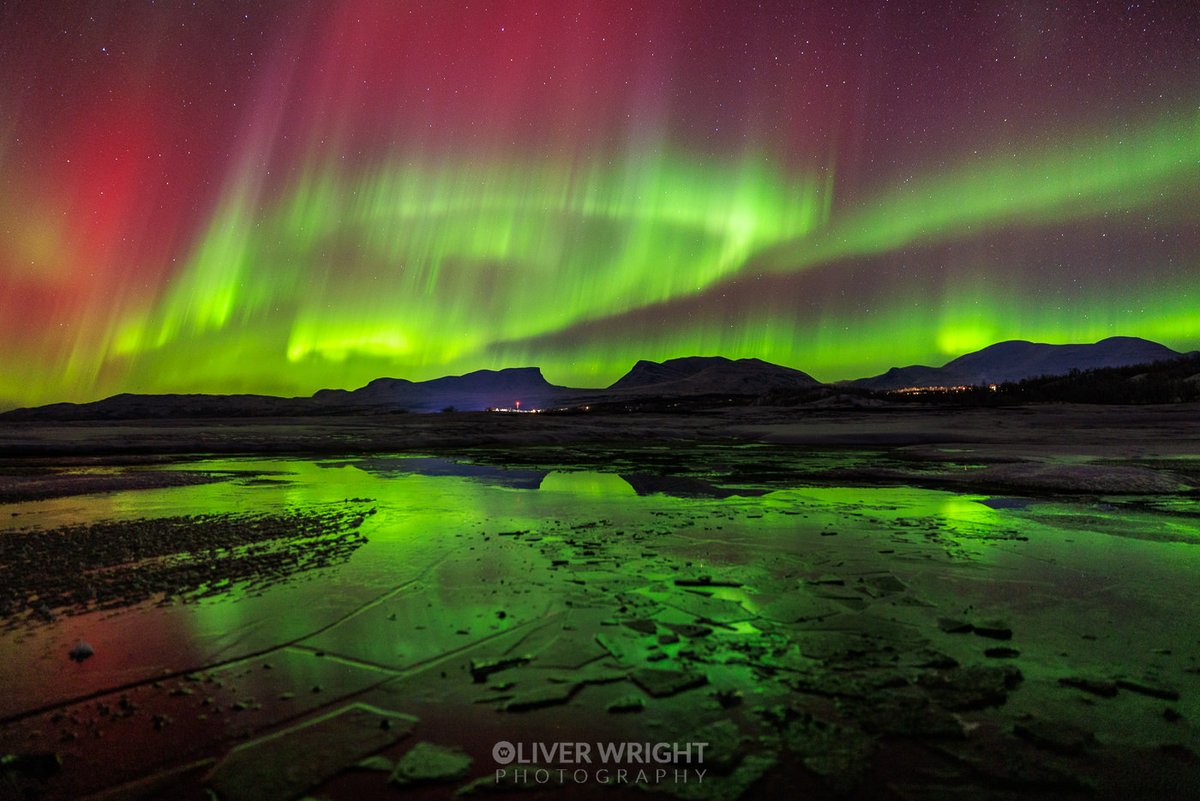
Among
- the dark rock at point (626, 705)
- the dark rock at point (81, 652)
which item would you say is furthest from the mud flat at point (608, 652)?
the dark rock at point (81, 652)

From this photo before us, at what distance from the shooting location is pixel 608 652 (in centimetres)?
673

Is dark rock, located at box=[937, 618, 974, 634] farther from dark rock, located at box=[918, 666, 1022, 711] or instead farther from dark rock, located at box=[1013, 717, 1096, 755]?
dark rock, located at box=[1013, 717, 1096, 755]

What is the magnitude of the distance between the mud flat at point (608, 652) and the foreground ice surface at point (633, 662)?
35 mm

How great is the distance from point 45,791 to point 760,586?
8.27 meters

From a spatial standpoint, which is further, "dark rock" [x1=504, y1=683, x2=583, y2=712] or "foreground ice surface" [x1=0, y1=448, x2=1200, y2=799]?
"dark rock" [x1=504, y1=683, x2=583, y2=712]

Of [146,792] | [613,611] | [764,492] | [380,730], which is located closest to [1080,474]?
[764,492]

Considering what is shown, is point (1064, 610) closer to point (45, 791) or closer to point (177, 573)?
point (45, 791)

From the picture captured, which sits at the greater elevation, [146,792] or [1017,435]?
[1017,435]

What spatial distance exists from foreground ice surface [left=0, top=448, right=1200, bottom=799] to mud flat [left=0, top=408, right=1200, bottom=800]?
0.11 feet

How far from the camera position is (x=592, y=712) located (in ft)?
17.7

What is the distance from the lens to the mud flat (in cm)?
453

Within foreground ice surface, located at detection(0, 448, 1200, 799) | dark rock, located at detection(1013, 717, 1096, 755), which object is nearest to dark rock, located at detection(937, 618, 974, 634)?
foreground ice surface, located at detection(0, 448, 1200, 799)

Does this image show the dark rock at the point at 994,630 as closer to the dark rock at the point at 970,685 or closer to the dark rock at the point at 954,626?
the dark rock at the point at 954,626

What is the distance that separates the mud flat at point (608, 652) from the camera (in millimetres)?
4531
